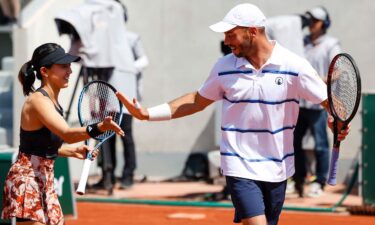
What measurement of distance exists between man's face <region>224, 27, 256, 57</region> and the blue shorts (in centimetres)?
75

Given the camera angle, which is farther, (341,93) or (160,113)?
(160,113)

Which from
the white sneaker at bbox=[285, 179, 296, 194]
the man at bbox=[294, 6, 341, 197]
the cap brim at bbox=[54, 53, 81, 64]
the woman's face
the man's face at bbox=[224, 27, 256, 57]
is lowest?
the white sneaker at bbox=[285, 179, 296, 194]

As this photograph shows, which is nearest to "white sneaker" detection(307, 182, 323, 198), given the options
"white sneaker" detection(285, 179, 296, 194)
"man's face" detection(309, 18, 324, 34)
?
"white sneaker" detection(285, 179, 296, 194)

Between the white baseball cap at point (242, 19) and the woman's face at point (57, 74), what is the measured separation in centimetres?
96

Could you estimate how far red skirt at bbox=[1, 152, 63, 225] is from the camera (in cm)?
658

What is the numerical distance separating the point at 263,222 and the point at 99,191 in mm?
6078

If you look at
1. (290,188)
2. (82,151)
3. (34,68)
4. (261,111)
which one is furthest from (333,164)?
(290,188)

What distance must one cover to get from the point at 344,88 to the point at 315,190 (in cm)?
530

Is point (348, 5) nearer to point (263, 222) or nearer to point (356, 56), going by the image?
point (356, 56)

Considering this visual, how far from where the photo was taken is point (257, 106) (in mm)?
6508

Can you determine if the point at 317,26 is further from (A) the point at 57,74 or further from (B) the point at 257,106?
(A) the point at 57,74

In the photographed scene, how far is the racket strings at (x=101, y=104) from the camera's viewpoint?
6949mm

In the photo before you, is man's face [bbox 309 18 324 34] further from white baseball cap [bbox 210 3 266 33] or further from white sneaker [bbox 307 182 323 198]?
white baseball cap [bbox 210 3 266 33]

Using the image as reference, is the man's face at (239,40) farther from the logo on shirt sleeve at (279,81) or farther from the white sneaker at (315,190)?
the white sneaker at (315,190)
